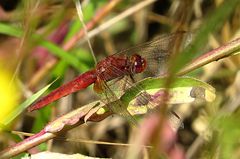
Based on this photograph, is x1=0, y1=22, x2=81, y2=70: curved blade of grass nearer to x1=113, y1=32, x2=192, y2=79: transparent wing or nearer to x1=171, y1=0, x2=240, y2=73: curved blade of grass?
x1=113, y1=32, x2=192, y2=79: transparent wing

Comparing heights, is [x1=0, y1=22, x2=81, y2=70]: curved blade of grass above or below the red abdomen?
above

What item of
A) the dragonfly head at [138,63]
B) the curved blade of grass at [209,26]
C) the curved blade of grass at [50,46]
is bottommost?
the curved blade of grass at [209,26]

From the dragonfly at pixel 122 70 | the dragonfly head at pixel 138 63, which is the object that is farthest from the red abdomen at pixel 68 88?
the dragonfly head at pixel 138 63

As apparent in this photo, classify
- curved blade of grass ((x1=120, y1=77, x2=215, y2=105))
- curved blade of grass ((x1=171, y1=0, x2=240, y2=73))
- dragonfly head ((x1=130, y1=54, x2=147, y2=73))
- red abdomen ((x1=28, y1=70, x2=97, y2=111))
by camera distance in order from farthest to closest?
dragonfly head ((x1=130, y1=54, x2=147, y2=73)), red abdomen ((x1=28, y1=70, x2=97, y2=111)), curved blade of grass ((x1=120, y1=77, x2=215, y2=105)), curved blade of grass ((x1=171, y1=0, x2=240, y2=73))

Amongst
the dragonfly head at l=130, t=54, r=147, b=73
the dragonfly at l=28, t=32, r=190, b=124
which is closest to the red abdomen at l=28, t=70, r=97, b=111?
the dragonfly at l=28, t=32, r=190, b=124

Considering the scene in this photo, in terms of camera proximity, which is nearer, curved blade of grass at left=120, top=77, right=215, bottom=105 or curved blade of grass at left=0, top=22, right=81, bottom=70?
curved blade of grass at left=120, top=77, right=215, bottom=105

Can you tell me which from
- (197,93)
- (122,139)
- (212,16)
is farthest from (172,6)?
(212,16)

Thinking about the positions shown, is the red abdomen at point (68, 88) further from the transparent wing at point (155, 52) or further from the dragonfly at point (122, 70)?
the transparent wing at point (155, 52)

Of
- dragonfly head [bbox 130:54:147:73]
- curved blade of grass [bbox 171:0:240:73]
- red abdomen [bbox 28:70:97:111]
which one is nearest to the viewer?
curved blade of grass [bbox 171:0:240:73]
